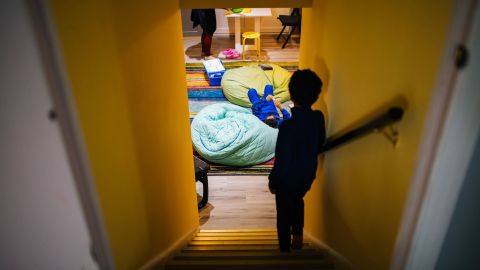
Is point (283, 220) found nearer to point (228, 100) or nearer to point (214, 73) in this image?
point (228, 100)

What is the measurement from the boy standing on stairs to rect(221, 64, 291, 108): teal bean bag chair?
3.19 meters

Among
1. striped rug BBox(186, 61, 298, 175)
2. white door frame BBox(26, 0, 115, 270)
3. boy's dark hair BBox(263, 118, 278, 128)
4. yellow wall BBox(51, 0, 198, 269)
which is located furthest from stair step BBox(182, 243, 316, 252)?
boy's dark hair BBox(263, 118, 278, 128)

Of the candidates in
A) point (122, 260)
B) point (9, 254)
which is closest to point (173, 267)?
point (122, 260)

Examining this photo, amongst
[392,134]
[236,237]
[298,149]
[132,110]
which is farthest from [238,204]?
[392,134]

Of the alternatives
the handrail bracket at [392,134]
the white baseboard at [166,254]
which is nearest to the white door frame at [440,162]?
the handrail bracket at [392,134]

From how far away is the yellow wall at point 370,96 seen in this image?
1.12 meters

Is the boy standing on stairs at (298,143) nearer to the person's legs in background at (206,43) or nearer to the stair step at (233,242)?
the stair step at (233,242)

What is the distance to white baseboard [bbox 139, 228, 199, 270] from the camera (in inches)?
81.0

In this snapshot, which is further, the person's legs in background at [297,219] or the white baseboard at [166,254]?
the person's legs in background at [297,219]

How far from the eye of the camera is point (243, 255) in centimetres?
232

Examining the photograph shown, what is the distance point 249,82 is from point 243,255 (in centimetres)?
338

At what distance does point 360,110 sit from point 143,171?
1.10 metres

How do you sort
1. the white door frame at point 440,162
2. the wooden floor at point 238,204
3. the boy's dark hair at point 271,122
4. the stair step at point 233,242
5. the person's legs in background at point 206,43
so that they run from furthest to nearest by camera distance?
the person's legs in background at point 206,43, the boy's dark hair at point 271,122, the wooden floor at point 238,204, the stair step at point 233,242, the white door frame at point 440,162

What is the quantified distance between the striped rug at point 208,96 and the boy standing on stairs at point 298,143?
205 cm
